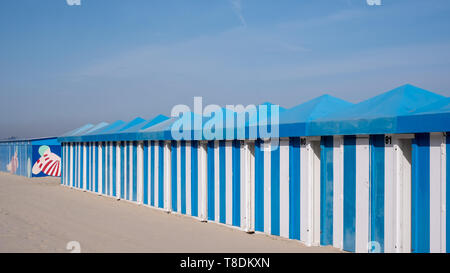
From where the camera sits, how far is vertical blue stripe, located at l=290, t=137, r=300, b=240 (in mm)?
8297

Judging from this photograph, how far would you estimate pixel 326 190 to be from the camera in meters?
7.77

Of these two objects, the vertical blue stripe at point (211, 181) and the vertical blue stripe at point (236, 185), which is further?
the vertical blue stripe at point (211, 181)

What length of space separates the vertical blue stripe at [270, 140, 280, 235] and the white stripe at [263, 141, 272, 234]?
8 centimetres

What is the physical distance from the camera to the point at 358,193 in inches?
282

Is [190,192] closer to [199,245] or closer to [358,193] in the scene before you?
[199,245]

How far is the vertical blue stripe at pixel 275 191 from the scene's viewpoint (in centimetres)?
877

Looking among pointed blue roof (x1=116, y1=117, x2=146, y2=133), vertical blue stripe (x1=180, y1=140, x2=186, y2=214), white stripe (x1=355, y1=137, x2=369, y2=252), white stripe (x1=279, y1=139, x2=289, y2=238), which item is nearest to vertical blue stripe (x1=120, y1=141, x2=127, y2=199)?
pointed blue roof (x1=116, y1=117, x2=146, y2=133)

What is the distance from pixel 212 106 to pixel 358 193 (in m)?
6.15

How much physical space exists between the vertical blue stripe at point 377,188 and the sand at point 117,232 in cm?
94

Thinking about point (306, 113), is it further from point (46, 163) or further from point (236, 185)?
point (46, 163)

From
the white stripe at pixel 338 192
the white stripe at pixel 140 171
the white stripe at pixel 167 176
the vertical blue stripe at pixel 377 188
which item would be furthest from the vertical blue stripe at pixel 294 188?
the white stripe at pixel 140 171

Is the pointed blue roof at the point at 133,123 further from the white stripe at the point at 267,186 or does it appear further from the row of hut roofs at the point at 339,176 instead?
the white stripe at the point at 267,186

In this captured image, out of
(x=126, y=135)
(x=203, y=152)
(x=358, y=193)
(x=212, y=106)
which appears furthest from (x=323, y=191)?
(x=126, y=135)

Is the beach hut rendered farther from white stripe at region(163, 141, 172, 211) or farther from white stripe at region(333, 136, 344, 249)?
white stripe at region(333, 136, 344, 249)
